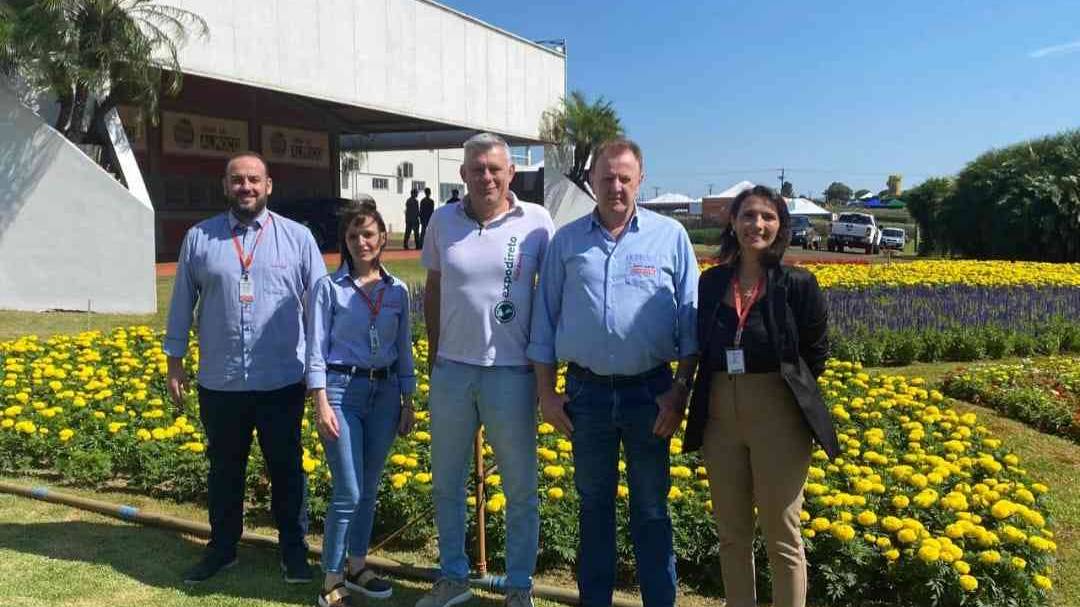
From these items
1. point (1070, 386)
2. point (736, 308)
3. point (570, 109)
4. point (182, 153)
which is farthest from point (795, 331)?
point (570, 109)

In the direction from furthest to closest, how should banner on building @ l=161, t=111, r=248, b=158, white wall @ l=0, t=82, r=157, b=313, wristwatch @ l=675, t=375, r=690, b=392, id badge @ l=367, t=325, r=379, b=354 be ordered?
banner on building @ l=161, t=111, r=248, b=158
white wall @ l=0, t=82, r=157, b=313
id badge @ l=367, t=325, r=379, b=354
wristwatch @ l=675, t=375, r=690, b=392

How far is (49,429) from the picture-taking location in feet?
18.7

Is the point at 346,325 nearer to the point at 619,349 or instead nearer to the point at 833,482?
the point at 619,349

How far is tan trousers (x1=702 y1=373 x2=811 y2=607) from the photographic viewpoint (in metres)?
3.02

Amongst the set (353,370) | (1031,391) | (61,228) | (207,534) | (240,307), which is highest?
(61,228)

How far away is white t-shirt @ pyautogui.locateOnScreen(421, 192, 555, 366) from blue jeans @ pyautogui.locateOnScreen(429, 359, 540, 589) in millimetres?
82

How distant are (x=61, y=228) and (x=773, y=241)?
Answer: 12434 mm

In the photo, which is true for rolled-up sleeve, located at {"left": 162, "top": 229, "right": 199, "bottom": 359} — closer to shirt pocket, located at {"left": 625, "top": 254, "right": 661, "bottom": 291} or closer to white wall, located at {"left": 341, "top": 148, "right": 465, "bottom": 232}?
shirt pocket, located at {"left": 625, "top": 254, "right": 661, "bottom": 291}

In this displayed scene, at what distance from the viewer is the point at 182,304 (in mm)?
3865

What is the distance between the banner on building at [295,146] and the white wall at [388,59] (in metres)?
5.35

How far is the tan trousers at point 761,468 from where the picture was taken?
9.90ft

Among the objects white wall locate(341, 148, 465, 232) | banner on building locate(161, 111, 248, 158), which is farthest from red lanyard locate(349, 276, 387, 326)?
white wall locate(341, 148, 465, 232)

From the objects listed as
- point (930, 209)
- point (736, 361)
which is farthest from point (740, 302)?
point (930, 209)

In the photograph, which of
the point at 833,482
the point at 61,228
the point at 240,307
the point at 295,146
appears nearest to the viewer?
the point at 240,307
